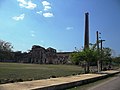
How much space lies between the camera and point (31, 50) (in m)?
186

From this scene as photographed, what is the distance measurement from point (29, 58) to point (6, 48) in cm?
1884

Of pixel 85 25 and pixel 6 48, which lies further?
pixel 6 48

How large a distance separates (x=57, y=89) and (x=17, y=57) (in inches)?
6761

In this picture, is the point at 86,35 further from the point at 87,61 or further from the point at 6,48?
the point at 6,48

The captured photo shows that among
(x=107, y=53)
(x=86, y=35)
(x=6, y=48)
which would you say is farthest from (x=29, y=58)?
(x=107, y=53)

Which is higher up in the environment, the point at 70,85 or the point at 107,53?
the point at 107,53

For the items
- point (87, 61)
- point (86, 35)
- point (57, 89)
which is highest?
point (86, 35)

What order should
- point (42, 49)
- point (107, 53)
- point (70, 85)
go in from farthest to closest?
point (42, 49), point (107, 53), point (70, 85)

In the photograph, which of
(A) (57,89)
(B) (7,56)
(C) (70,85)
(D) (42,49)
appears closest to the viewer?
(A) (57,89)

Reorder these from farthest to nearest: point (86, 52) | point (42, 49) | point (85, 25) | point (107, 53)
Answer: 1. point (42, 49)
2. point (85, 25)
3. point (107, 53)
4. point (86, 52)

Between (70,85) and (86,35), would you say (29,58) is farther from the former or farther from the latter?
(70,85)

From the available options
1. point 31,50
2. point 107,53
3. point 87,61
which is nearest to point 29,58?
point 31,50

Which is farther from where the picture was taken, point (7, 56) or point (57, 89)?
point (7, 56)

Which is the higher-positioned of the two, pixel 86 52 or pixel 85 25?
pixel 85 25
